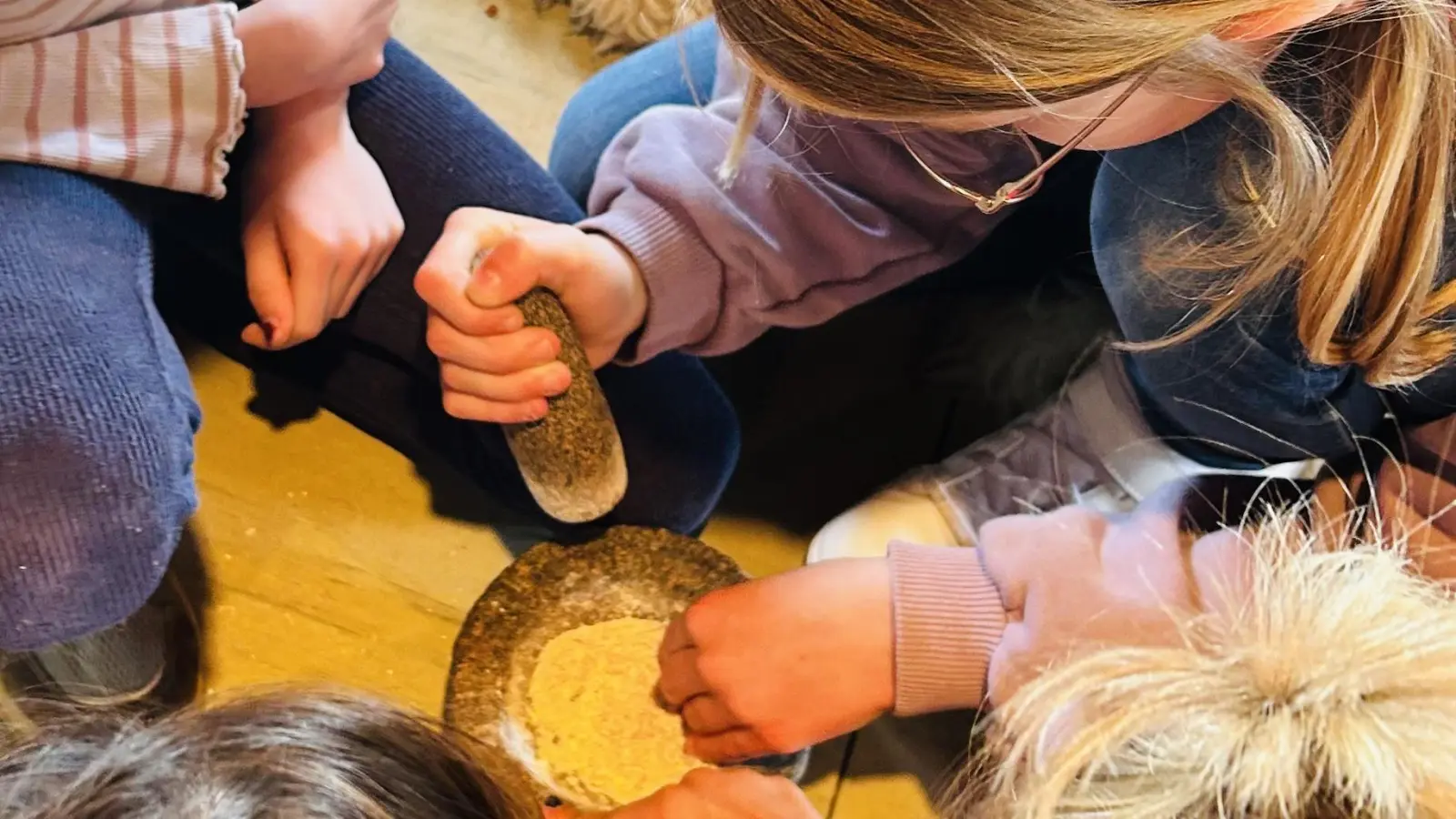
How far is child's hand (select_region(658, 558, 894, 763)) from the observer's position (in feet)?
2.79

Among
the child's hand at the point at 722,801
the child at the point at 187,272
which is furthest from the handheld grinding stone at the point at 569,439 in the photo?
the child's hand at the point at 722,801

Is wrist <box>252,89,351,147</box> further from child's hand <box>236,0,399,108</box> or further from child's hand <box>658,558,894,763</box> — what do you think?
child's hand <box>658,558,894,763</box>

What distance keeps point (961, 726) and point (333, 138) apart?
2.34 feet

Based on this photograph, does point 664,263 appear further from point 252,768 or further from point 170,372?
point 252,768

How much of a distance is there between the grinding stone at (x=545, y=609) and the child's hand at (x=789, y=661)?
5 centimetres

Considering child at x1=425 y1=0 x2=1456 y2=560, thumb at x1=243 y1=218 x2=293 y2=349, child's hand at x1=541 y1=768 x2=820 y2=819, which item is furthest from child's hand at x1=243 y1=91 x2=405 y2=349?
child's hand at x1=541 y1=768 x2=820 y2=819

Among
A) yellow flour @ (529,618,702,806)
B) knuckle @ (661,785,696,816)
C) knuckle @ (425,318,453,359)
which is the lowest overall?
yellow flour @ (529,618,702,806)

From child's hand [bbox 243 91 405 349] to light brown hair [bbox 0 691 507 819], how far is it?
0.32m

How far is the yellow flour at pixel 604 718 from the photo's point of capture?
2.87 feet

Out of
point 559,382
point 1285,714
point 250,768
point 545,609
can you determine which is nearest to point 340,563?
point 545,609

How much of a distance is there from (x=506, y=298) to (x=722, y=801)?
0.36 meters

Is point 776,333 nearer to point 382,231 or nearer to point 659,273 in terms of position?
point 659,273

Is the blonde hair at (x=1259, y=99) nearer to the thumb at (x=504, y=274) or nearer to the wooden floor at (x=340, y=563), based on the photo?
the thumb at (x=504, y=274)

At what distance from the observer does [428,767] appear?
2.15 feet
